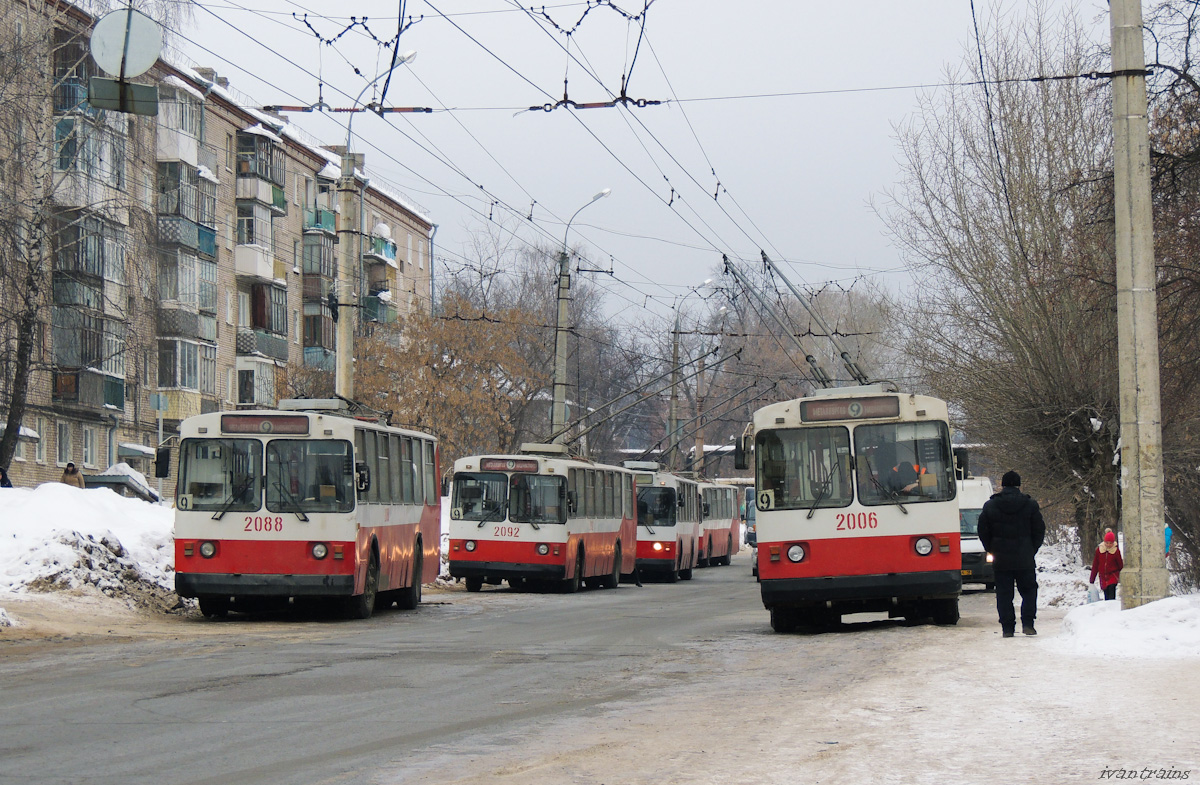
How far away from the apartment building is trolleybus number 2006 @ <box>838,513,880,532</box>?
11080 millimetres

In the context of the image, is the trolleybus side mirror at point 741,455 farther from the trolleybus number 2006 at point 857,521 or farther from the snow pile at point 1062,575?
the snow pile at point 1062,575

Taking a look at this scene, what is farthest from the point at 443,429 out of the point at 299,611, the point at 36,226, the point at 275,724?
the point at 275,724

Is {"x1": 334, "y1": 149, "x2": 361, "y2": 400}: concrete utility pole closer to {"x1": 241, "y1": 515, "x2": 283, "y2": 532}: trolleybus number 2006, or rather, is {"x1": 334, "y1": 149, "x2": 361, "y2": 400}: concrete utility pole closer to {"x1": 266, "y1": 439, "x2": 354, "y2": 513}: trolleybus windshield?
{"x1": 266, "y1": 439, "x2": 354, "y2": 513}: trolleybus windshield

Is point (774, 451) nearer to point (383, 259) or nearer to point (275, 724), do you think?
point (275, 724)

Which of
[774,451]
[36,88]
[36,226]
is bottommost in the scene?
[774,451]

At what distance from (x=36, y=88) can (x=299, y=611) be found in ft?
44.6

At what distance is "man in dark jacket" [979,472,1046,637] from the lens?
1481 centimetres

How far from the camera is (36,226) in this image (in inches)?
1124

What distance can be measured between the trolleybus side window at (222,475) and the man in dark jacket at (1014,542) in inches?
356

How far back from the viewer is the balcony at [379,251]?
7075 cm

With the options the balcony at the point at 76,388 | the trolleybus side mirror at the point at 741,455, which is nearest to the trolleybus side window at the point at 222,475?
the trolleybus side mirror at the point at 741,455

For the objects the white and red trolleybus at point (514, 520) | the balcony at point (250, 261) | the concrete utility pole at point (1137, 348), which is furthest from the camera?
the balcony at point (250, 261)

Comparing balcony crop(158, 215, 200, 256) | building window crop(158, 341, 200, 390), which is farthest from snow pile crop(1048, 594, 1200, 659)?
building window crop(158, 341, 200, 390)

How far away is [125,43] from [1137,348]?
10.2 metres
